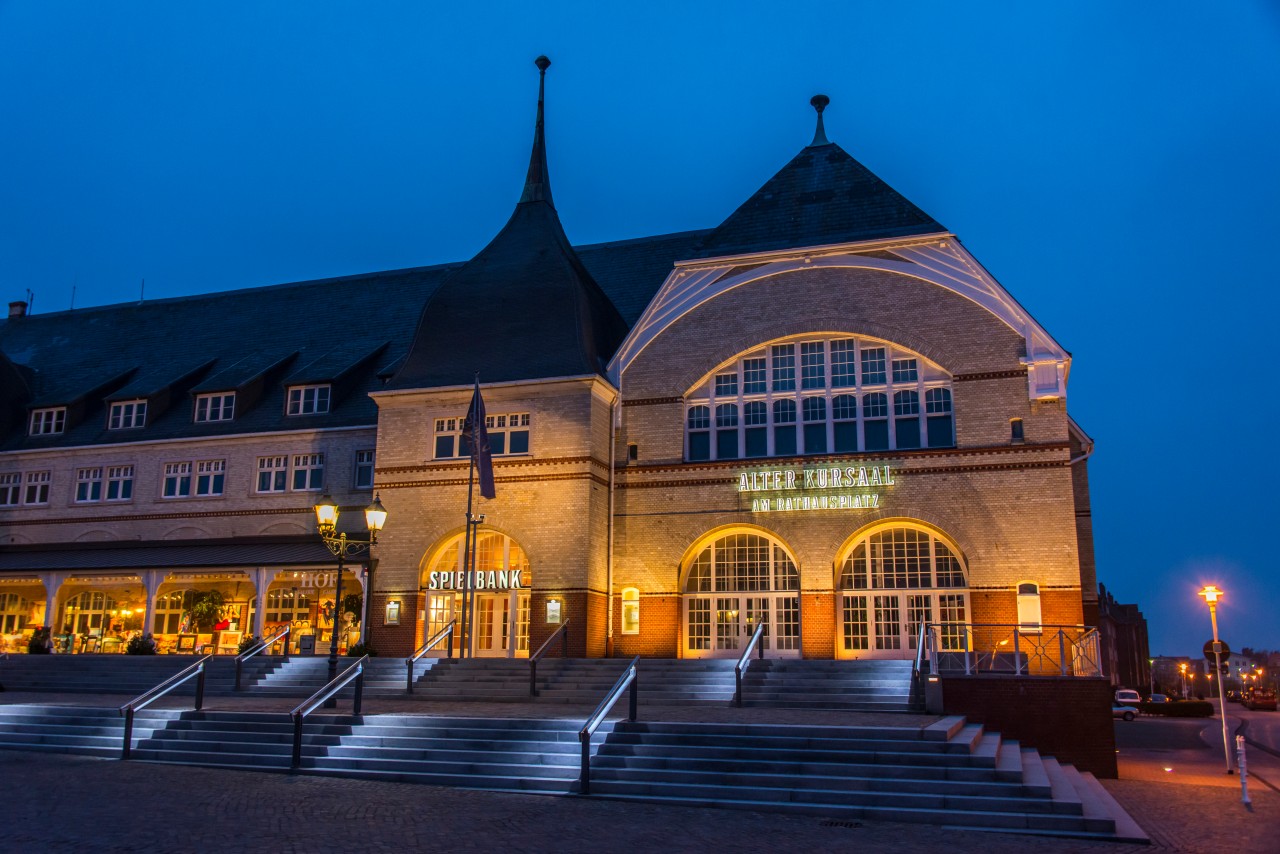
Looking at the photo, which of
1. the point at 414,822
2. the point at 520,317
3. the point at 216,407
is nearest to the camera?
the point at 414,822

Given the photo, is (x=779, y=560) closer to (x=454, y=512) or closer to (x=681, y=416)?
(x=681, y=416)

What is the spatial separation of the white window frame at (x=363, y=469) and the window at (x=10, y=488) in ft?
40.8

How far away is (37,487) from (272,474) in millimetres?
8868

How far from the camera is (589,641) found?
88.7 ft

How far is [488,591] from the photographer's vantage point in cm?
2834

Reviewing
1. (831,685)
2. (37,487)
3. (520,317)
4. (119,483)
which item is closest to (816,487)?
(831,685)

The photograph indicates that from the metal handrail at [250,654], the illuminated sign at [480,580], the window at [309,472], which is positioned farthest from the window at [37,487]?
the illuminated sign at [480,580]

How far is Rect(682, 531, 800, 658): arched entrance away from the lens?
89.6 ft

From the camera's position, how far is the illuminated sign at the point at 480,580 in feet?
91.7

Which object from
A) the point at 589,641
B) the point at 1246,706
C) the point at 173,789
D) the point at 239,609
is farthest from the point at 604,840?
the point at 1246,706

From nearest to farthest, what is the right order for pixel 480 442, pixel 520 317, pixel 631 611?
pixel 480 442, pixel 631 611, pixel 520 317

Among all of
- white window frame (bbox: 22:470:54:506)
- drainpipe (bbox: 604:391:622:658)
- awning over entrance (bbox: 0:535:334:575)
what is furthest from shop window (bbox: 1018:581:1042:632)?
white window frame (bbox: 22:470:54:506)

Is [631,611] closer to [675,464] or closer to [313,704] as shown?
[675,464]

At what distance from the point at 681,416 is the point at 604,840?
17770 millimetres
